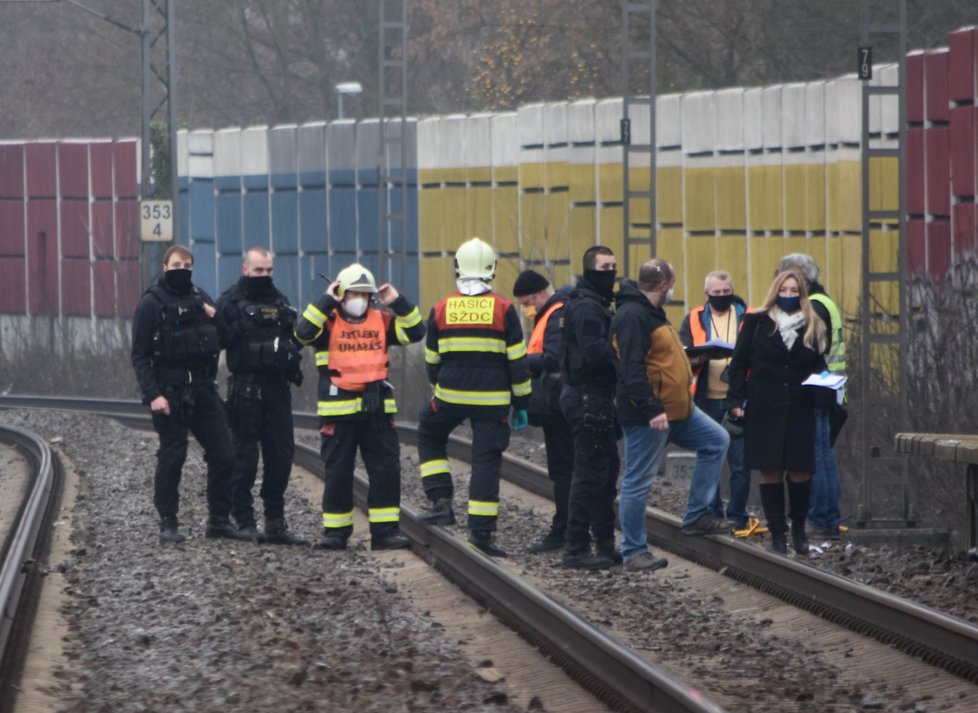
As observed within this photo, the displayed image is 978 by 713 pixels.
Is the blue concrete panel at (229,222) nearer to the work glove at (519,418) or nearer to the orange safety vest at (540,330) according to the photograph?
the orange safety vest at (540,330)

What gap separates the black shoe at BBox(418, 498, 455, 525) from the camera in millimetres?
13141

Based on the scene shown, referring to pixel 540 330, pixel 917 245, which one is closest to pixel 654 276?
pixel 540 330

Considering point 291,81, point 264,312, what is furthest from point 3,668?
point 291,81

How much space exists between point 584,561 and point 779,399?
1539mm

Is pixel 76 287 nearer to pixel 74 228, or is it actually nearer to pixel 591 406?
pixel 74 228

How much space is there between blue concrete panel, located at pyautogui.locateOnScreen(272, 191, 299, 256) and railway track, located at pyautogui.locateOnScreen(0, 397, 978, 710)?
74.6ft

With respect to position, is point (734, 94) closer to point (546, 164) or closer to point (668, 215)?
point (668, 215)

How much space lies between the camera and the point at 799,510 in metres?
12.1

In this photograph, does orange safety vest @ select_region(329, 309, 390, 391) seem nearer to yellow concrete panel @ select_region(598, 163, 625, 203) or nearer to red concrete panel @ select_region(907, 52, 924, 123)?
red concrete panel @ select_region(907, 52, 924, 123)

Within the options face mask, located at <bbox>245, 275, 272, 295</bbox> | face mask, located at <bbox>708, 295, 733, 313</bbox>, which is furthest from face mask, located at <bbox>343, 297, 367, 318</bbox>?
face mask, located at <bbox>708, 295, 733, 313</bbox>

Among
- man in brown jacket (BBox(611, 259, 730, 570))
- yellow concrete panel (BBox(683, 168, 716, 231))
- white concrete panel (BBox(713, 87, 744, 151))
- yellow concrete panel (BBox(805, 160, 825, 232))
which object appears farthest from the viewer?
yellow concrete panel (BBox(683, 168, 716, 231))

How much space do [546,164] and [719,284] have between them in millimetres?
16186

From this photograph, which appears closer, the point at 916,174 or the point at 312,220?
the point at 916,174

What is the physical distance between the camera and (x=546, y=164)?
2912 centimetres
